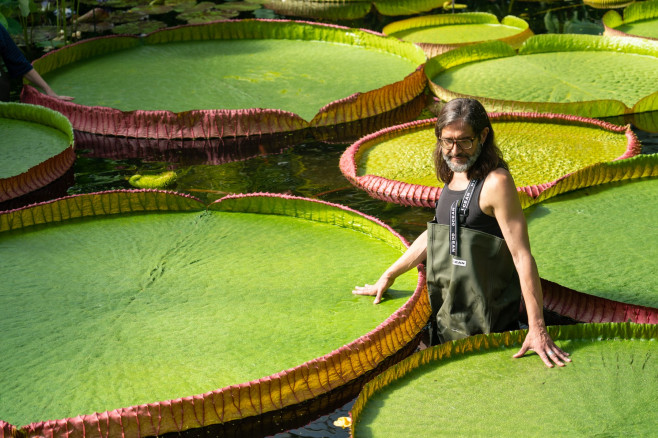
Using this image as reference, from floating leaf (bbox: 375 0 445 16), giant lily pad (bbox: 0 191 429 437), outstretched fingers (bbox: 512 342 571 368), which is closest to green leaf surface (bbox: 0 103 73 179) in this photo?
giant lily pad (bbox: 0 191 429 437)

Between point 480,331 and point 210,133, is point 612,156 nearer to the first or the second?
point 480,331

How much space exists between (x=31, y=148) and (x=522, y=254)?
3429 mm

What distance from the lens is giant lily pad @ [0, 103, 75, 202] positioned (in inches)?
178

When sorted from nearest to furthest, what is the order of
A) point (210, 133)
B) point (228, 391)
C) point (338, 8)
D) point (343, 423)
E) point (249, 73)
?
point (228, 391) < point (343, 423) < point (210, 133) < point (249, 73) < point (338, 8)

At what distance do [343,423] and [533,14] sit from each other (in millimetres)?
6818

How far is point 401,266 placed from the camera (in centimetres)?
298

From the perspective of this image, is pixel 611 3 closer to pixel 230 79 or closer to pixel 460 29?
pixel 460 29

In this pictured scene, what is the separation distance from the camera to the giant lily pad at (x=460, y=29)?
7.20 metres

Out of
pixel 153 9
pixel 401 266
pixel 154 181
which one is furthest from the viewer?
pixel 153 9

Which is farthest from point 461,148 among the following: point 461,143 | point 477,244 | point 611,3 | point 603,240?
point 611,3

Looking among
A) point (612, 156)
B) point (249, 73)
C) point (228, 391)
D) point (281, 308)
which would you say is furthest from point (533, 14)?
point (228, 391)

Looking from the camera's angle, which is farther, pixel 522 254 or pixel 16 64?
pixel 16 64

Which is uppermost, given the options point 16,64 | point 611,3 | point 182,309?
point 16,64

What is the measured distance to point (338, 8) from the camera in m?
9.48
